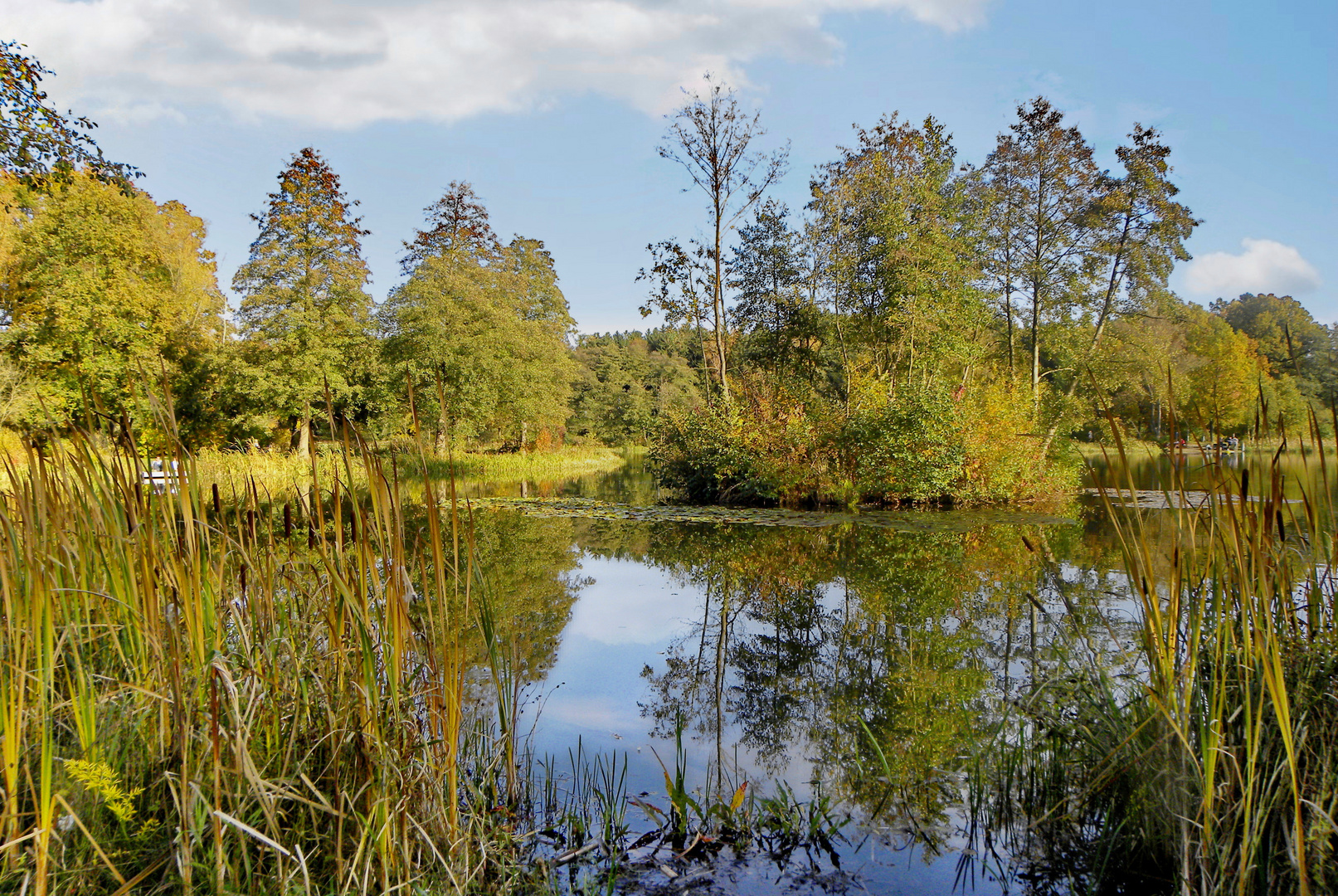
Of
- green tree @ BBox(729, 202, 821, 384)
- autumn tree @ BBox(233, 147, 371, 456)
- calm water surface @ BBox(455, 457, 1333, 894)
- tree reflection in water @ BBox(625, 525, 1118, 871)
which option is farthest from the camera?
autumn tree @ BBox(233, 147, 371, 456)

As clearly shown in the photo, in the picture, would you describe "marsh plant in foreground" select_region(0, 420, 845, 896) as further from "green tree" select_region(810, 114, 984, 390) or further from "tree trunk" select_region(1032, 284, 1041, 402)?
"tree trunk" select_region(1032, 284, 1041, 402)

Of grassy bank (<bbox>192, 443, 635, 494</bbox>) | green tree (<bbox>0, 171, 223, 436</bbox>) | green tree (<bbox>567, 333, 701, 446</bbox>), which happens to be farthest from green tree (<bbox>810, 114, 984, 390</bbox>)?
green tree (<bbox>567, 333, 701, 446</bbox>)

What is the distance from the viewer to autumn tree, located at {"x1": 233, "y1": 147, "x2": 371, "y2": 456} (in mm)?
22141

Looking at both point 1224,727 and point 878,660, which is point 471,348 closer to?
point 878,660

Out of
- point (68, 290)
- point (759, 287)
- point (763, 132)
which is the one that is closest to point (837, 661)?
point (763, 132)

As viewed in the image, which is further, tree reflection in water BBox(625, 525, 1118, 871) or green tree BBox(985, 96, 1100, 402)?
green tree BBox(985, 96, 1100, 402)

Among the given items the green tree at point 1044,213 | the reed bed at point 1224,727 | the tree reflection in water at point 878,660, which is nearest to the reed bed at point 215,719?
the tree reflection in water at point 878,660

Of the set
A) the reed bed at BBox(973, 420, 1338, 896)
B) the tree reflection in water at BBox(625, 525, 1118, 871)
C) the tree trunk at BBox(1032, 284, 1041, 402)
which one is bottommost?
the tree reflection in water at BBox(625, 525, 1118, 871)

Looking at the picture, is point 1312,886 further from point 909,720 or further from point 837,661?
point 837,661

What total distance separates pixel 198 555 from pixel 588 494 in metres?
16.3

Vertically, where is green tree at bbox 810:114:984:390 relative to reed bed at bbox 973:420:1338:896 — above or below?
above

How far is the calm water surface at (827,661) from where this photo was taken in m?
2.52

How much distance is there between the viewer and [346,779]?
1833 millimetres

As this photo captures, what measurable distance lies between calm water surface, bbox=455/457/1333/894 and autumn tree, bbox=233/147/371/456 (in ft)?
49.7
